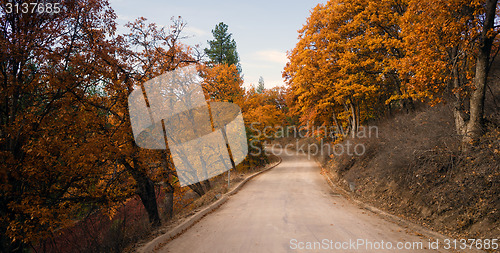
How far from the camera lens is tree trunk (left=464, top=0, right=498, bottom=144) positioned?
768 centimetres

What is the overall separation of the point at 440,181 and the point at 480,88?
302 cm

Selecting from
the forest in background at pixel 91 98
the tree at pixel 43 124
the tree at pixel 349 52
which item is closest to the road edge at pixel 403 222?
the forest in background at pixel 91 98

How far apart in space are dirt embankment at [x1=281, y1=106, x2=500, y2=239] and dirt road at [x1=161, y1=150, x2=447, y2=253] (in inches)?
43.2

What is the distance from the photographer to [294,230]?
300 inches

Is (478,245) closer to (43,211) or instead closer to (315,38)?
(43,211)

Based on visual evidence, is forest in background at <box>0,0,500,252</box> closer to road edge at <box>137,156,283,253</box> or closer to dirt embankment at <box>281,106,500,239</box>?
dirt embankment at <box>281,106,500,239</box>

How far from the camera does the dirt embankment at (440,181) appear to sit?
260 inches

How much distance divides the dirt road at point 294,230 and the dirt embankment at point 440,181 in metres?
1.10

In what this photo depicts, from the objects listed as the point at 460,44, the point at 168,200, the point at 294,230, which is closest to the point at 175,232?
the point at 294,230

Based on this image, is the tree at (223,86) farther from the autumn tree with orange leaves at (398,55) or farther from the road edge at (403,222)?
the road edge at (403,222)

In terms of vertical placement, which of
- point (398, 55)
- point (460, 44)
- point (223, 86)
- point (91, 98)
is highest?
point (398, 55)

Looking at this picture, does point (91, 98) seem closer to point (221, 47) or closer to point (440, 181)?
point (440, 181)

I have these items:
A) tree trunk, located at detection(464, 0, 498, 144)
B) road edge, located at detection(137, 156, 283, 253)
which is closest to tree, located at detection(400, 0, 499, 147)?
tree trunk, located at detection(464, 0, 498, 144)

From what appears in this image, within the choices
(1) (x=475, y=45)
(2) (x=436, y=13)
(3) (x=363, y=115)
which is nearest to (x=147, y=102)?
(2) (x=436, y=13)
